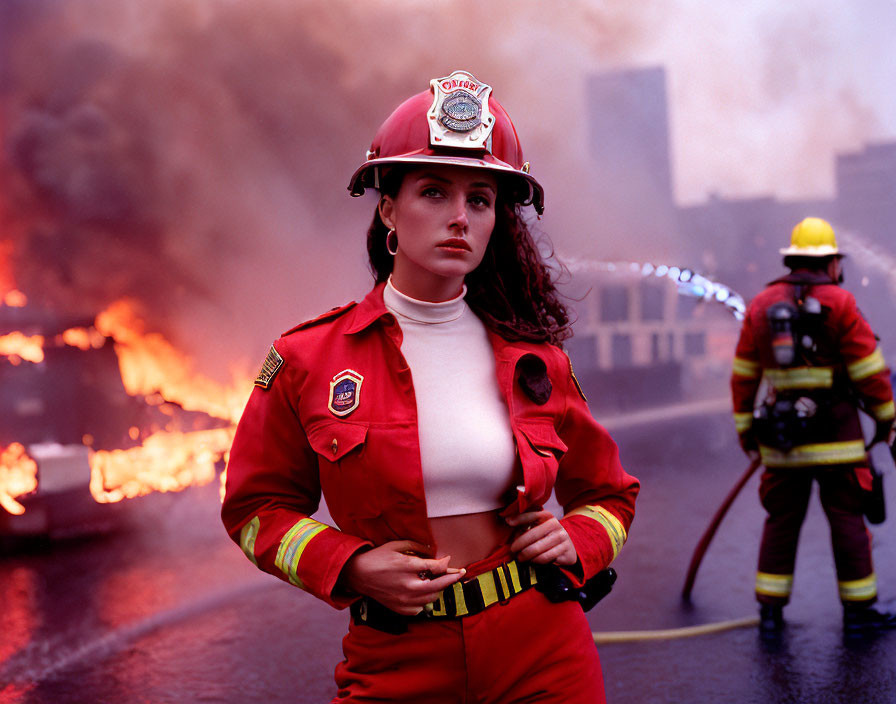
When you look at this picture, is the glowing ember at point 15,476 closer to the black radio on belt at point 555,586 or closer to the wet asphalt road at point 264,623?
the wet asphalt road at point 264,623

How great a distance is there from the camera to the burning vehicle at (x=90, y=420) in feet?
18.1

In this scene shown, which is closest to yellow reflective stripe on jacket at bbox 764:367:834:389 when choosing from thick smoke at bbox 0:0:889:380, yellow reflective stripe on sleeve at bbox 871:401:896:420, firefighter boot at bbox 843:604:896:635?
yellow reflective stripe on sleeve at bbox 871:401:896:420

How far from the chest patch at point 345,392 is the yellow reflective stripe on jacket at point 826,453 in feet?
10.2

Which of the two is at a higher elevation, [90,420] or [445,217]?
[445,217]

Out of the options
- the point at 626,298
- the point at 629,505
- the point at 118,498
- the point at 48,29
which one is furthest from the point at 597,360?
the point at 629,505

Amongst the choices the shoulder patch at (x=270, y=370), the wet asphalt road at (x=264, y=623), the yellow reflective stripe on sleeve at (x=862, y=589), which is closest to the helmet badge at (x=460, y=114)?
the shoulder patch at (x=270, y=370)

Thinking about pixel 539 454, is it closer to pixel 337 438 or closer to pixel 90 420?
pixel 337 438

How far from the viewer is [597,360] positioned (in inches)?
369

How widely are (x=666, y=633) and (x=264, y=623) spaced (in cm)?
196

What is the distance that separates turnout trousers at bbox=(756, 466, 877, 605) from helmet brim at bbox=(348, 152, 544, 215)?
9.73ft

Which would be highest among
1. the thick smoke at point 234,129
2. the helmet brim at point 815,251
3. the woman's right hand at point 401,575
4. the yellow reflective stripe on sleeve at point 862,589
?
the thick smoke at point 234,129

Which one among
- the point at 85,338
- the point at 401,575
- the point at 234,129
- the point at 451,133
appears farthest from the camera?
the point at 234,129

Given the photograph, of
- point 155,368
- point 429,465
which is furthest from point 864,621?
point 155,368

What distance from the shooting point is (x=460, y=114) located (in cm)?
167
